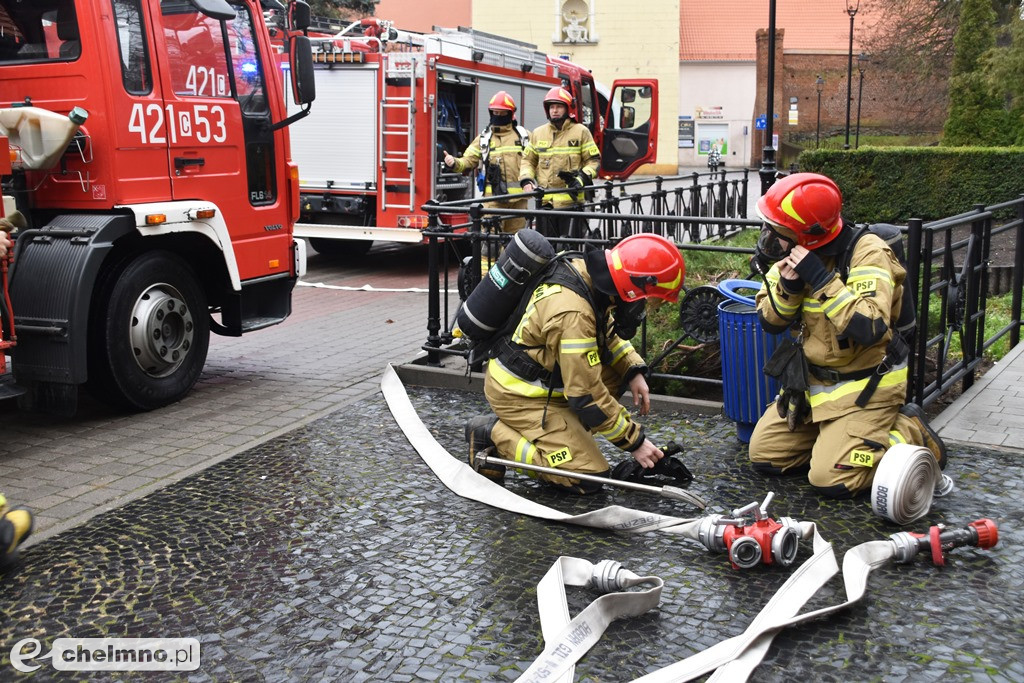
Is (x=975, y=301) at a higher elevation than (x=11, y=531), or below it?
higher

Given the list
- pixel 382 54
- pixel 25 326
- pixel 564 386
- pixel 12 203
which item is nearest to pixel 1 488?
pixel 25 326

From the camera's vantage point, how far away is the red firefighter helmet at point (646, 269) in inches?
185

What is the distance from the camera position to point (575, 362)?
4.75 metres

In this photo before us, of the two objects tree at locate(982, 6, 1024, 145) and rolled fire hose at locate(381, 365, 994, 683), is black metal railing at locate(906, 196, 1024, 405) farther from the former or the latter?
tree at locate(982, 6, 1024, 145)

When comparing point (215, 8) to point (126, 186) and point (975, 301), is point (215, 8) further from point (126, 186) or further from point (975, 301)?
point (975, 301)

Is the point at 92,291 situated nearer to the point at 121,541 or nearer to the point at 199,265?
the point at 199,265

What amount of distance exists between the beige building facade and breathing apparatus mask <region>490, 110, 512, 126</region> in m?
36.6

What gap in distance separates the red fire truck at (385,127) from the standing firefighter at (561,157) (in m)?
2.09

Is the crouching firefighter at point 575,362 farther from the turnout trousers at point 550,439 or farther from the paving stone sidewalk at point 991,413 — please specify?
the paving stone sidewalk at point 991,413

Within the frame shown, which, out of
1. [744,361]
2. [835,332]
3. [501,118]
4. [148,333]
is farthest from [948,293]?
[501,118]

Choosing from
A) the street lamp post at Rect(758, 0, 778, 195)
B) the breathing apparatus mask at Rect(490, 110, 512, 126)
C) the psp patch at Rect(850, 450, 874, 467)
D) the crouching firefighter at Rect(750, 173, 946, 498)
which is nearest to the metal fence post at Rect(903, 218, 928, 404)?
the crouching firefighter at Rect(750, 173, 946, 498)

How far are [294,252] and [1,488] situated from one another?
323 centimetres

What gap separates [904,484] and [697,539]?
919 mm

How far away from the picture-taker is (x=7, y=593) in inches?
160
